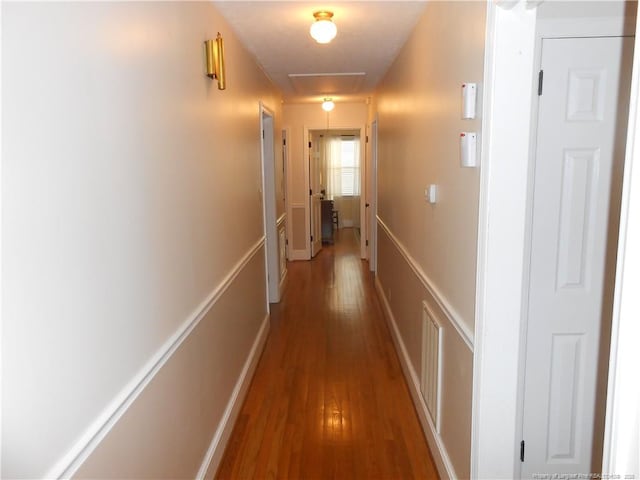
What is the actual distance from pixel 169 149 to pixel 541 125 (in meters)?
1.44

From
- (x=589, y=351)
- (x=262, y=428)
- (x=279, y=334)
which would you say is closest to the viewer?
(x=589, y=351)

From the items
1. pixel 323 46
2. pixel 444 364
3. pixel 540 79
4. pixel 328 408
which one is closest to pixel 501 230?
pixel 540 79

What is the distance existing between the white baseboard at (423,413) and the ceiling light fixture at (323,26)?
7.11 ft

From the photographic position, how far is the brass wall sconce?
2.35 metres

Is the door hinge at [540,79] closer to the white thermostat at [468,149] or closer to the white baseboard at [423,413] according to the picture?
the white thermostat at [468,149]

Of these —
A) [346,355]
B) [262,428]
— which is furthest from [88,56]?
[346,355]

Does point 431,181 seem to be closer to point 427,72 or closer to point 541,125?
A: point 427,72

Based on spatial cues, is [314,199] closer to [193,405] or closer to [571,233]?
[193,405]

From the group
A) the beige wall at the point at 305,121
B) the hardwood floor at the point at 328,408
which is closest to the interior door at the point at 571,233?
the hardwood floor at the point at 328,408

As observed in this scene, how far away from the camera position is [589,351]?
75.0 inches

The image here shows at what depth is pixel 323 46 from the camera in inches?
139

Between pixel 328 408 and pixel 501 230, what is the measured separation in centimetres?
188

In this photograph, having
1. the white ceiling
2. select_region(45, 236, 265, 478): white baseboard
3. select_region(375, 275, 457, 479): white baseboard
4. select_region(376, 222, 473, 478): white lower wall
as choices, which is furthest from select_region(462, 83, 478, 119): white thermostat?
select_region(375, 275, 457, 479): white baseboard

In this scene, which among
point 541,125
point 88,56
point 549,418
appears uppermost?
point 88,56
